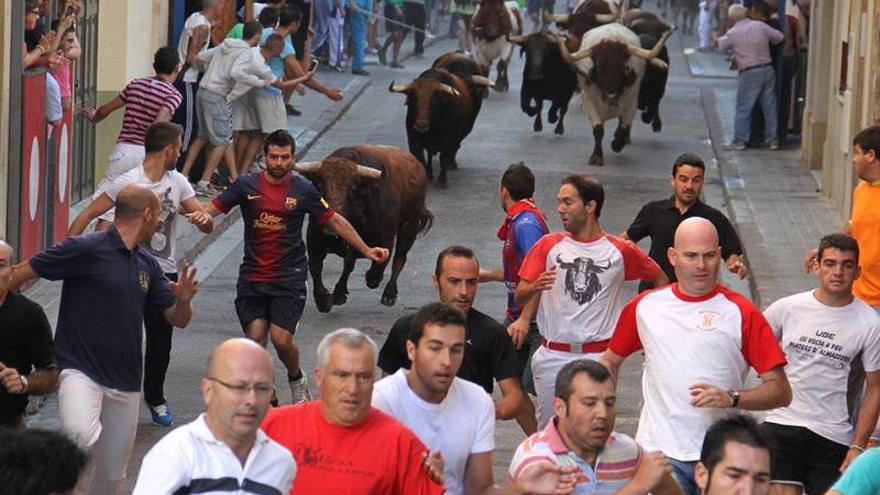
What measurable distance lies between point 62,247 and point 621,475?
11.1ft

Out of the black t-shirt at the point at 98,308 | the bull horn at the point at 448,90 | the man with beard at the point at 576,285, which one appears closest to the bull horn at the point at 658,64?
the bull horn at the point at 448,90

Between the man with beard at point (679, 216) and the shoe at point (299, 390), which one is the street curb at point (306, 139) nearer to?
the shoe at point (299, 390)

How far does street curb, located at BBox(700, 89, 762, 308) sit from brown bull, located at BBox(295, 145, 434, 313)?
2.87 m

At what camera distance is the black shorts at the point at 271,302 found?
12.4 m

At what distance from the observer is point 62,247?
953 cm

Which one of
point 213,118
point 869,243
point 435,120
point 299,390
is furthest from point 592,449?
point 435,120

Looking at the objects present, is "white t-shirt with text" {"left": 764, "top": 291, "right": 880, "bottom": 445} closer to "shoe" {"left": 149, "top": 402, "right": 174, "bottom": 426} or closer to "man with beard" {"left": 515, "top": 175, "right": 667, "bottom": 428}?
"man with beard" {"left": 515, "top": 175, "right": 667, "bottom": 428}

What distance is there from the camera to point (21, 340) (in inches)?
348

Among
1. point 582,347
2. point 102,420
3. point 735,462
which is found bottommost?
point 102,420

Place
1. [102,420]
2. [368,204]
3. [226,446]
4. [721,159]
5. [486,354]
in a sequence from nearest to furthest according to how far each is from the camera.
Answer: [226,446] → [486,354] → [102,420] → [368,204] → [721,159]

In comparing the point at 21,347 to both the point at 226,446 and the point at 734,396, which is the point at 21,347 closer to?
the point at 226,446

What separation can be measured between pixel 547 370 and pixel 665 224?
65.5 inches

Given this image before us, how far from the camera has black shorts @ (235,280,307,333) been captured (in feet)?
40.8

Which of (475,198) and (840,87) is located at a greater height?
(840,87)
